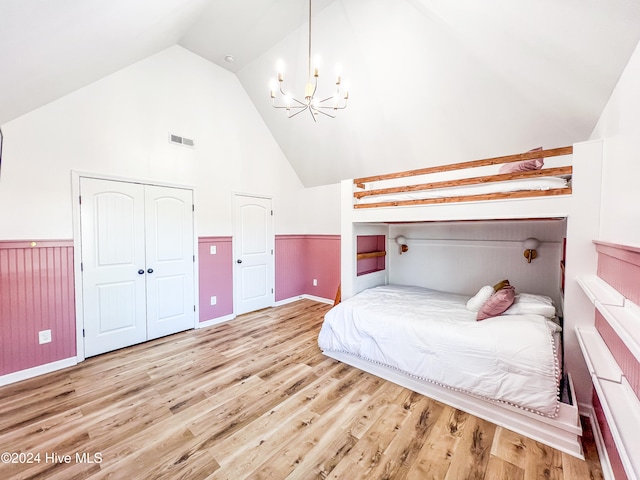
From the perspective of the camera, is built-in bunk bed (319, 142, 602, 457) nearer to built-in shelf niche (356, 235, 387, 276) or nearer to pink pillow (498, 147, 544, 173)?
pink pillow (498, 147, 544, 173)

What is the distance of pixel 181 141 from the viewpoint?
3434mm

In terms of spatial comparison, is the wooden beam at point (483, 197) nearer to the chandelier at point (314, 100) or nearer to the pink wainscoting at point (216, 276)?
the chandelier at point (314, 100)

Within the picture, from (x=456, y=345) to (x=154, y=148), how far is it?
3.87 metres

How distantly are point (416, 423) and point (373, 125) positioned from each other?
129 inches

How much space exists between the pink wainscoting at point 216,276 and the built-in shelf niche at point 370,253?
2.01 meters

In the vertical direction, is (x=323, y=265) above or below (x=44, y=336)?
above

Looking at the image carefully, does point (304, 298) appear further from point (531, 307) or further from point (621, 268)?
point (621, 268)

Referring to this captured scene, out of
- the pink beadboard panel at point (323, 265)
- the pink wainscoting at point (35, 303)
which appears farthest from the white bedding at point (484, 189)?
the pink wainscoting at point (35, 303)

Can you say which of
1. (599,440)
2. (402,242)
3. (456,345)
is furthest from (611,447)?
(402,242)

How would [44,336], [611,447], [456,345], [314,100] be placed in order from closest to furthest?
[611,447] → [456,345] → [314,100] → [44,336]

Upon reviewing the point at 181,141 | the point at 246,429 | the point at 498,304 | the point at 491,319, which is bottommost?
the point at 246,429

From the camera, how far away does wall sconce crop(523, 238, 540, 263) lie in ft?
9.49

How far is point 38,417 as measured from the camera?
6.30ft

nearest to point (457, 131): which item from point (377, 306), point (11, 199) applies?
point (377, 306)
